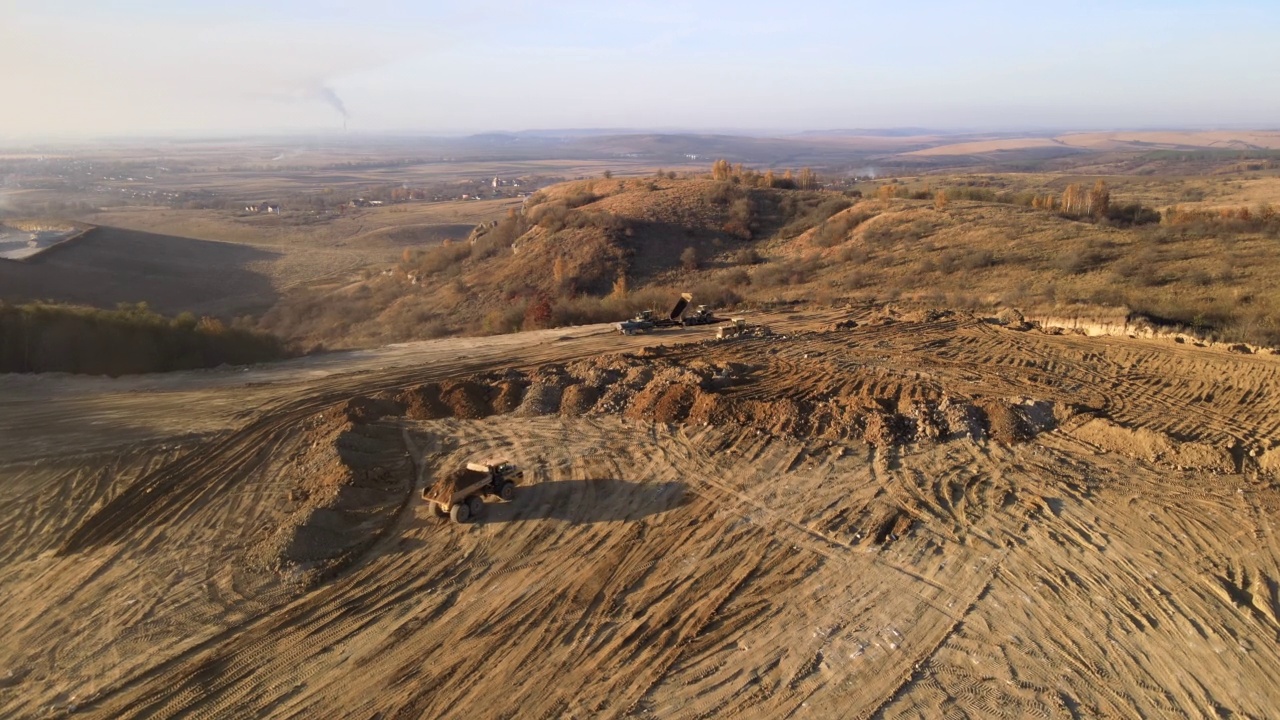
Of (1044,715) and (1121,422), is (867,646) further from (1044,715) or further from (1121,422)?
(1121,422)

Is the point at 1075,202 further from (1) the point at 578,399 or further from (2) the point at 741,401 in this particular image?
(1) the point at 578,399

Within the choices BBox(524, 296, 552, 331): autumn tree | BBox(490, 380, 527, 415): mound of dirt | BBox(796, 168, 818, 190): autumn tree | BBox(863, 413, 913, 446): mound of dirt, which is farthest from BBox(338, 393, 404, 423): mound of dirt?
BBox(796, 168, 818, 190): autumn tree

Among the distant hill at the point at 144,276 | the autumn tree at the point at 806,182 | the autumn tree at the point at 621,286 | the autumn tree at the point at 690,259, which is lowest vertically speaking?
the distant hill at the point at 144,276

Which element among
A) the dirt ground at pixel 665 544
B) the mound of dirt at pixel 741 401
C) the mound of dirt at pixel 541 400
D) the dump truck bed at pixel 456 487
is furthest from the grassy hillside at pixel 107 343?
the dump truck bed at pixel 456 487

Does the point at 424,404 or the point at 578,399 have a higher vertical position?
the point at 578,399

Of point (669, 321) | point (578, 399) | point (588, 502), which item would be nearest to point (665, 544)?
point (588, 502)

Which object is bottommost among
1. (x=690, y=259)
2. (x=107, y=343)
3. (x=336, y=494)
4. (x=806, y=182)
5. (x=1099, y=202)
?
(x=336, y=494)

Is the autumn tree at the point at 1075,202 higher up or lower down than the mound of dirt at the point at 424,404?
higher up

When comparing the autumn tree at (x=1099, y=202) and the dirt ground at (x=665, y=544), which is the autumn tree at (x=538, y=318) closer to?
the dirt ground at (x=665, y=544)
